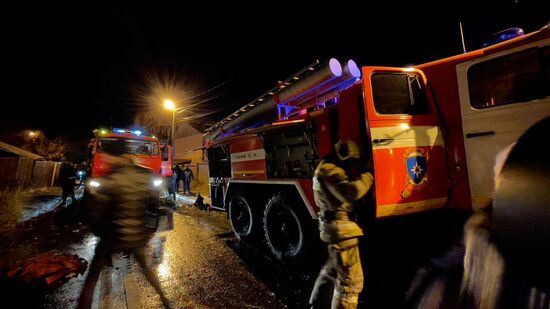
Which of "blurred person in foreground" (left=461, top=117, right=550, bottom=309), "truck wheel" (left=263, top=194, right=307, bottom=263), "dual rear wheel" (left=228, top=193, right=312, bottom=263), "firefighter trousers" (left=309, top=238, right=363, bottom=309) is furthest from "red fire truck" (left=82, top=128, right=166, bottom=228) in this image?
"blurred person in foreground" (left=461, top=117, right=550, bottom=309)

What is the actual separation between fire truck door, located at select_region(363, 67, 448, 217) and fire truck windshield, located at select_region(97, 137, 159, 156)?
8897mm

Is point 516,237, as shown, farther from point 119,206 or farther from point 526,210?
point 119,206

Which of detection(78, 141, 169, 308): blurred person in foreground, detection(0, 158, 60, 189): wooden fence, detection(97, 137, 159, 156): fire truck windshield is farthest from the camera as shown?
detection(0, 158, 60, 189): wooden fence

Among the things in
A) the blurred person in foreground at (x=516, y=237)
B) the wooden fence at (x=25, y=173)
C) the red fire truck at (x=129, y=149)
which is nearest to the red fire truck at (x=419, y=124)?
the blurred person in foreground at (x=516, y=237)

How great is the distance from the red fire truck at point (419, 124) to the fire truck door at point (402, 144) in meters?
0.01

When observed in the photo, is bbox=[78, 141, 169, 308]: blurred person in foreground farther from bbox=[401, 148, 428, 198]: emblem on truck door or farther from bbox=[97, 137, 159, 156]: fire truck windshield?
bbox=[97, 137, 159, 156]: fire truck windshield

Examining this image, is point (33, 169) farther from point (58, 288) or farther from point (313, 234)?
point (313, 234)

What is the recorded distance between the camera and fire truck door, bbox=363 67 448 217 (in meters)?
2.88

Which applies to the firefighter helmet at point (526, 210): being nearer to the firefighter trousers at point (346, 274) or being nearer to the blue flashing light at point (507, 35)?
the firefighter trousers at point (346, 274)

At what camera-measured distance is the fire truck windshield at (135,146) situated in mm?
9078

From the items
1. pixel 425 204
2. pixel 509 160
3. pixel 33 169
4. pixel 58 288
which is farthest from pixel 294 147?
pixel 33 169

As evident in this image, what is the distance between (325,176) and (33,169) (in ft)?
78.2

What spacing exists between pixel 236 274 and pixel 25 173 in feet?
69.2

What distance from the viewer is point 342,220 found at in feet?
8.57
